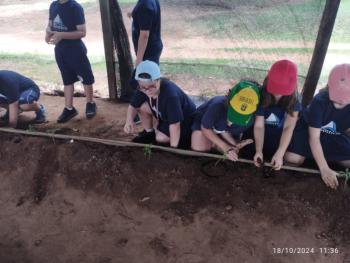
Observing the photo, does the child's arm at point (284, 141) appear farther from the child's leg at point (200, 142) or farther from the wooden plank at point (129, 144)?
the child's leg at point (200, 142)

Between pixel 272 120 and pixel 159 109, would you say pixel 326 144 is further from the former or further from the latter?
pixel 159 109

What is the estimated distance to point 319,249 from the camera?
2.49 m

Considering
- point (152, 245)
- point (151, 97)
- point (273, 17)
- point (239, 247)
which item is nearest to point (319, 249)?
point (239, 247)

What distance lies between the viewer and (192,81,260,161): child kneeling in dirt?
7.48 feet

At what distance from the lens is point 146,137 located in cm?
308

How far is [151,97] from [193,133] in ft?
1.43

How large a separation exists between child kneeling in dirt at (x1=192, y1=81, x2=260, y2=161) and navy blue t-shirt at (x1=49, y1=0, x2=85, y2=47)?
1.36 meters

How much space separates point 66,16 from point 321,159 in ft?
7.76

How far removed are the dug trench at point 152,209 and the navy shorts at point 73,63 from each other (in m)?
0.65

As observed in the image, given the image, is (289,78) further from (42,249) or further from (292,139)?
(42,249)

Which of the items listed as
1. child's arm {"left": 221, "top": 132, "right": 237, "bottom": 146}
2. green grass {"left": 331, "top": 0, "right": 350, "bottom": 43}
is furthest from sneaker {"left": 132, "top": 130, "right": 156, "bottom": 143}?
green grass {"left": 331, "top": 0, "right": 350, "bottom": 43}

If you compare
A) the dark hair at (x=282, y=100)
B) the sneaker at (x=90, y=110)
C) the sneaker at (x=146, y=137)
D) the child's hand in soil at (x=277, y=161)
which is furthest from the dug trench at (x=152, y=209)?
the dark hair at (x=282, y=100)

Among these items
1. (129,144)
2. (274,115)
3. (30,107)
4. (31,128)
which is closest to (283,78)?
(274,115)

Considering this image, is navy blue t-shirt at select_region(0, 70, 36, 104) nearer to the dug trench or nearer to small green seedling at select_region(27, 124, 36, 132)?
small green seedling at select_region(27, 124, 36, 132)
